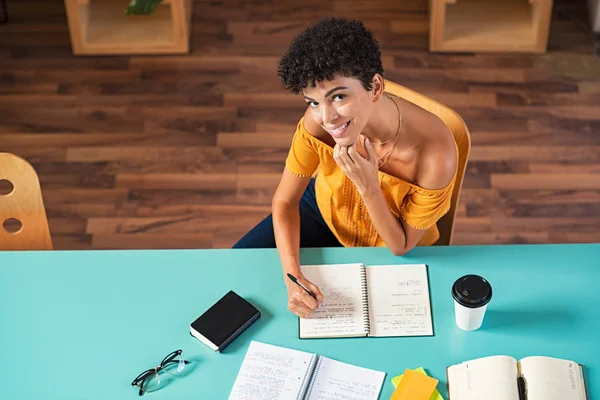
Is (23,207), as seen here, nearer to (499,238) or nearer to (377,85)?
(377,85)

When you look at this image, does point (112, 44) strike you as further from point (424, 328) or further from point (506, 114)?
point (424, 328)

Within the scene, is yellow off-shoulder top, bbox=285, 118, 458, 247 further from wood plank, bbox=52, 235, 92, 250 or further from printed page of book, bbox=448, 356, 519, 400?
wood plank, bbox=52, 235, 92, 250

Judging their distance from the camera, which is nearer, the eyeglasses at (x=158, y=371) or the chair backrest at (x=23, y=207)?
the eyeglasses at (x=158, y=371)

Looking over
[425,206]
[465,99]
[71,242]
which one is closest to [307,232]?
[425,206]

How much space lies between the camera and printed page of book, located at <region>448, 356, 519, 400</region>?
1.62 metres

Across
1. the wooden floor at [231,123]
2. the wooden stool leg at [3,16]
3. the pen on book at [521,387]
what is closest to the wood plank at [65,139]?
the wooden floor at [231,123]

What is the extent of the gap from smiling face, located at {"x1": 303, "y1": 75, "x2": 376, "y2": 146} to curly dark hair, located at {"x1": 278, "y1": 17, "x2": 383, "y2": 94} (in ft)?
0.05

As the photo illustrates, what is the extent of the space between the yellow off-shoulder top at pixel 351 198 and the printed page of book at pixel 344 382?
397mm

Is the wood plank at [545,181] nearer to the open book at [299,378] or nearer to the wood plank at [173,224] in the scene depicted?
the wood plank at [173,224]

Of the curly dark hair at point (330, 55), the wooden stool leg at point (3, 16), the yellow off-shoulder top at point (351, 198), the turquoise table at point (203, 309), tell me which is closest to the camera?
the curly dark hair at point (330, 55)

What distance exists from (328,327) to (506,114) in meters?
1.75

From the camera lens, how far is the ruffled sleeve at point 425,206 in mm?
1912

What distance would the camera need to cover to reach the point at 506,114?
10.7ft

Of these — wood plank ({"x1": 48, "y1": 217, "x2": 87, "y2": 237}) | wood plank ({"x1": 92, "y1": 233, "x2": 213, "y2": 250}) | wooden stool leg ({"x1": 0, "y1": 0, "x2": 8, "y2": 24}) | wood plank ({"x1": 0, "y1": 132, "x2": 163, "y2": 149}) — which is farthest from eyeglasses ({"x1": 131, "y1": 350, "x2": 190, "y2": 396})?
wooden stool leg ({"x1": 0, "y1": 0, "x2": 8, "y2": 24})
